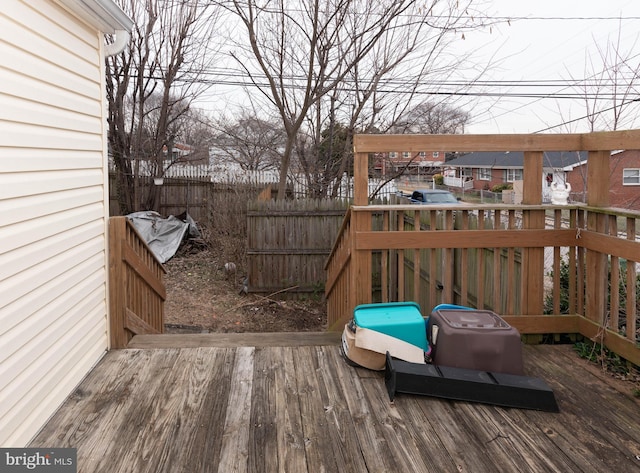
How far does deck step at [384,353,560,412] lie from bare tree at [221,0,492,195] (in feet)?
18.0

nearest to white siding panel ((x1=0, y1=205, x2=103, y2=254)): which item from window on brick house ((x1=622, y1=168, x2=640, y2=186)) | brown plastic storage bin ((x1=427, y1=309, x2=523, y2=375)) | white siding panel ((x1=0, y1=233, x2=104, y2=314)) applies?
white siding panel ((x1=0, y1=233, x2=104, y2=314))

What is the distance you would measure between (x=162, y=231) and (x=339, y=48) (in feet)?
17.8

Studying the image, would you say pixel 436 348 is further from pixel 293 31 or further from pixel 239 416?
pixel 293 31

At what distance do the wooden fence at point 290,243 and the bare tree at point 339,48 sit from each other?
2.29 ft

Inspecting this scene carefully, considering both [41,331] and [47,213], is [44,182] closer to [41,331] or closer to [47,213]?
[47,213]

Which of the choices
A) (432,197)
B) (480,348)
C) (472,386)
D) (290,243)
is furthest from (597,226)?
(432,197)

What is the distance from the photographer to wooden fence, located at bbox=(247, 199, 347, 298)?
7824 millimetres

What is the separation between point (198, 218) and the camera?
40.4ft

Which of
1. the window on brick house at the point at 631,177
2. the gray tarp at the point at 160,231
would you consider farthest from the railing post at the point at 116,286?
the window on brick house at the point at 631,177

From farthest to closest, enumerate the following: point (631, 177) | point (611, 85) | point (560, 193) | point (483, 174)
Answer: point (483, 174)
point (631, 177)
point (611, 85)
point (560, 193)

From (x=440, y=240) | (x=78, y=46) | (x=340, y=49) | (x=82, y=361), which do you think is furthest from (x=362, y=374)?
(x=340, y=49)

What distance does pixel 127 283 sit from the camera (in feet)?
11.4

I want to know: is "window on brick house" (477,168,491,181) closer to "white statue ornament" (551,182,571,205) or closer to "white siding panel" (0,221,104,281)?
"white statue ornament" (551,182,571,205)

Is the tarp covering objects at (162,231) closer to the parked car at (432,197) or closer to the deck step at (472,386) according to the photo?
the parked car at (432,197)
